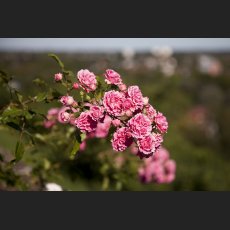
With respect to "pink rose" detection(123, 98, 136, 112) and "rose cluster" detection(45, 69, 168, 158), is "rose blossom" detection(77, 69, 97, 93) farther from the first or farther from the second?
"pink rose" detection(123, 98, 136, 112)

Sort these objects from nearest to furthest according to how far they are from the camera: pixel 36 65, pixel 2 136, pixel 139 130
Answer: pixel 139 130 < pixel 2 136 < pixel 36 65

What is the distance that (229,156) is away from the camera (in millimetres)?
10070

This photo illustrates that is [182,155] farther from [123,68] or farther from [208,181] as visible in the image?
[123,68]

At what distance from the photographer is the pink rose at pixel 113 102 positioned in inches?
86.0

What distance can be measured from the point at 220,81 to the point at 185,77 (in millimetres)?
1432

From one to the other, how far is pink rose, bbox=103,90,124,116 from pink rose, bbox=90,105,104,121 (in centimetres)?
3

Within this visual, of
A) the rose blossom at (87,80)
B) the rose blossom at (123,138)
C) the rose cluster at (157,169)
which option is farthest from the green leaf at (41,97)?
the rose cluster at (157,169)

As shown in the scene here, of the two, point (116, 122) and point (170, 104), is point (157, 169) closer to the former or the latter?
point (116, 122)

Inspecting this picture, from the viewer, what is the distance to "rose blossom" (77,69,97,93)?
231cm

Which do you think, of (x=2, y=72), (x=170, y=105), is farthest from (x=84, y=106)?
(x=170, y=105)

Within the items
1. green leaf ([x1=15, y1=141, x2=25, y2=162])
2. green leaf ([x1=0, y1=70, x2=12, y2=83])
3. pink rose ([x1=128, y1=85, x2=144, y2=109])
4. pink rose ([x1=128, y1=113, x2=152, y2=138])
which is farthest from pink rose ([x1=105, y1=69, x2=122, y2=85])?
green leaf ([x1=0, y1=70, x2=12, y2=83])

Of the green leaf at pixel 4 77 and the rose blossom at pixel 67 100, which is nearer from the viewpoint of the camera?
the rose blossom at pixel 67 100

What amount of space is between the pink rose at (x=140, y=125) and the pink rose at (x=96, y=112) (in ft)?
0.50

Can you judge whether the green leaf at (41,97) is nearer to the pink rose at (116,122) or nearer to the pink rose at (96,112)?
the pink rose at (96,112)
